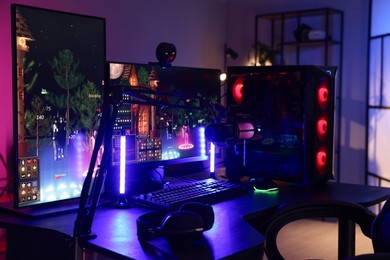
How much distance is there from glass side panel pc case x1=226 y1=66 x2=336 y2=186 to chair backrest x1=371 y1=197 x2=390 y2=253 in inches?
21.8

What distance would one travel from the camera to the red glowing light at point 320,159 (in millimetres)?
2118

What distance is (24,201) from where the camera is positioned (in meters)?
1.53

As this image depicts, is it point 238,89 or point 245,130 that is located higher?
point 238,89

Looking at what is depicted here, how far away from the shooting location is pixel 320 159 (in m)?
2.14

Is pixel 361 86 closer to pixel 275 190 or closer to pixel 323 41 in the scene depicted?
pixel 323 41

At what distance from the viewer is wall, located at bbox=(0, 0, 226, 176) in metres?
3.16

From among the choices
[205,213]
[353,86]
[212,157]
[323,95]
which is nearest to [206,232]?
[205,213]

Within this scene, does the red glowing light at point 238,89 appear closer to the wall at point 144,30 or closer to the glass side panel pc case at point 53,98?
the glass side panel pc case at point 53,98

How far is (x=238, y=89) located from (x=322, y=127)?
0.42m

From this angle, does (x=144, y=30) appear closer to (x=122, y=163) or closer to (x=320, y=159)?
(x=320, y=159)

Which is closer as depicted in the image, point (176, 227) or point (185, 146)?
point (176, 227)

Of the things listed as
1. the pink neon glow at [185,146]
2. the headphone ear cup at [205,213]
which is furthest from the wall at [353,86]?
the headphone ear cup at [205,213]

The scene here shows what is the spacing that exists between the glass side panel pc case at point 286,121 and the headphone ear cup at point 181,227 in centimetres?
80

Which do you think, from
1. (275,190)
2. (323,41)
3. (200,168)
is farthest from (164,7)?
→ (275,190)
